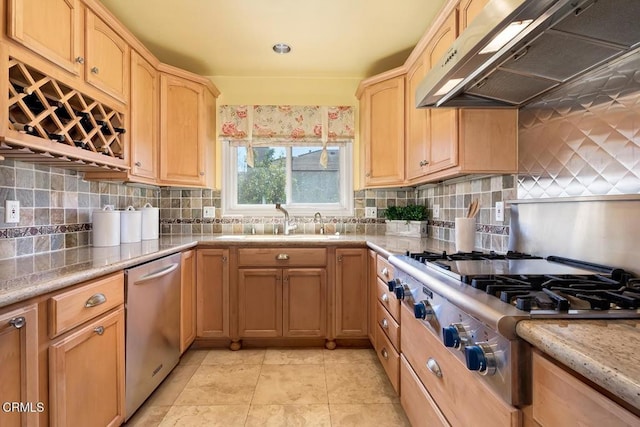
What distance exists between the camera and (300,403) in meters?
1.85

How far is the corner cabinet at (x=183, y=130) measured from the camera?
256 centimetres

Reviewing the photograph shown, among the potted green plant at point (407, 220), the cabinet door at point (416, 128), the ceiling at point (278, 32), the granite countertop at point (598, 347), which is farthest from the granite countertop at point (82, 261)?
the ceiling at point (278, 32)

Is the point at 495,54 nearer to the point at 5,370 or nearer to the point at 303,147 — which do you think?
the point at 5,370

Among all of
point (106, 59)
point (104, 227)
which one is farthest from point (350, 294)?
point (106, 59)

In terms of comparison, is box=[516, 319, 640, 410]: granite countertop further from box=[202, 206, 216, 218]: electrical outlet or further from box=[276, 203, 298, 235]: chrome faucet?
box=[202, 206, 216, 218]: electrical outlet

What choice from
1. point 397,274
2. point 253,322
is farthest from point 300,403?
point 397,274

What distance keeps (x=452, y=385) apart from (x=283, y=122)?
2.58 meters

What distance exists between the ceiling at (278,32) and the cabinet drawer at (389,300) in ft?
6.00

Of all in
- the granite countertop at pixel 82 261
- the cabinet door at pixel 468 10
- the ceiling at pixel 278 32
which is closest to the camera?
the granite countertop at pixel 82 261

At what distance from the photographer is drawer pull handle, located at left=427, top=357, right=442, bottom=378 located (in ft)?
3.75

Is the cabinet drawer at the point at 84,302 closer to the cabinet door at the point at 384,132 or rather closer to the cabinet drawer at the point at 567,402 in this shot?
the cabinet drawer at the point at 567,402

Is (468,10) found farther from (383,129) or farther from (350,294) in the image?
(350,294)

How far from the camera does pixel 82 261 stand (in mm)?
1514

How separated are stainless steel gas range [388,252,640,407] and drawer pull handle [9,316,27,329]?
1.34m
